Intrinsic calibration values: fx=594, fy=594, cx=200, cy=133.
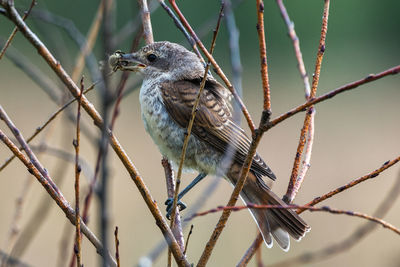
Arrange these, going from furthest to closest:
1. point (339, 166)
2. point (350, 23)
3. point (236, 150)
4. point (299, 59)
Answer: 1. point (350, 23)
2. point (339, 166)
3. point (236, 150)
4. point (299, 59)

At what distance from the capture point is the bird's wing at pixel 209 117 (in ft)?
11.3

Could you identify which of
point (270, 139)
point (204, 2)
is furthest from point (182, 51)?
point (204, 2)

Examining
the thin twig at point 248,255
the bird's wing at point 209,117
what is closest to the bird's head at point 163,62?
the bird's wing at point 209,117

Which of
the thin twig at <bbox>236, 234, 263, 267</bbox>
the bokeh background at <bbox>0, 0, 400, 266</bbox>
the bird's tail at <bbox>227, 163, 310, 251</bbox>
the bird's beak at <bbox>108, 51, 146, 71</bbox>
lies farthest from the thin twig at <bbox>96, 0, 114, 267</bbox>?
the bird's beak at <bbox>108, 51, 146, 71</bbox>

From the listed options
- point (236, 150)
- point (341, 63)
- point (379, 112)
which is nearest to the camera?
point (236, 150)

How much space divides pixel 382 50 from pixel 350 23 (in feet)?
4.47

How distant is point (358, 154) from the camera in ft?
38.7

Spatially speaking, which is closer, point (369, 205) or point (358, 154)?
point (369, 205)

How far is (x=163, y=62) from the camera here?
3.87 m

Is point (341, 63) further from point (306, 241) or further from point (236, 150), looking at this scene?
point (236, 150)

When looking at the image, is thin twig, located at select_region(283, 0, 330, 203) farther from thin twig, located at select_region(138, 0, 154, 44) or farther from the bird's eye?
the bird's eye

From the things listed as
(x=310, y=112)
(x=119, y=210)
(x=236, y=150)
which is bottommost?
(x=310, y=112)

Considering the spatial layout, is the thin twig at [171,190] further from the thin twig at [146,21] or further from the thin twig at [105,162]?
the thin twig at [105,162]

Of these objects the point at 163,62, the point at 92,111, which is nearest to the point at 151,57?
the point at 163,62
